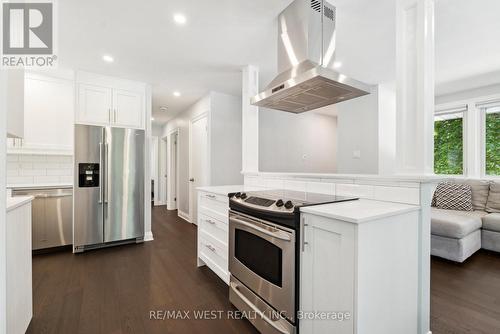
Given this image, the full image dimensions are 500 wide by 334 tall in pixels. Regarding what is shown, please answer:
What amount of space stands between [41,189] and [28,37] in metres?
1.82

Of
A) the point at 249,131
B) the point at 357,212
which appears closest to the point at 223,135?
the point at 249,131

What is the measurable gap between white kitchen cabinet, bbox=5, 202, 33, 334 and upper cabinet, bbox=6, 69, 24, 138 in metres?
0.46

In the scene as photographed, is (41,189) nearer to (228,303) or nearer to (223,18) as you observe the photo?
(228,303)

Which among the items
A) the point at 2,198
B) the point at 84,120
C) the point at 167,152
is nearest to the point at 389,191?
the point at 2,198

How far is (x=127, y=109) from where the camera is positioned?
11.4 ft

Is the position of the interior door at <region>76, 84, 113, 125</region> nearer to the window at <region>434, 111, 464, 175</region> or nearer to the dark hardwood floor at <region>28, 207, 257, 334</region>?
the dark hardwood floor at <region>28, 207, 257, 334</region>

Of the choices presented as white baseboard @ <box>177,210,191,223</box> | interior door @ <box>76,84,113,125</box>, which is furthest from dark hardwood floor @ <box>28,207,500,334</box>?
interior door @ <box>76,84,113,125</box>

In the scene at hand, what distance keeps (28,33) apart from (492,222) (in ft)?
18.4

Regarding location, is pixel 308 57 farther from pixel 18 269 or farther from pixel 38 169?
pixel 38 169

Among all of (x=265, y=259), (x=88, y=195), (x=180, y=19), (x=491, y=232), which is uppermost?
(x=180, y=19)

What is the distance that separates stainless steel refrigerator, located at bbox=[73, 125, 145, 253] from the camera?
3.08 m

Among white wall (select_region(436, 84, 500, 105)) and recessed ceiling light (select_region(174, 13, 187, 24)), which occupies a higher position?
recessed ceiling light (select_region(174, 13, 187, 24))

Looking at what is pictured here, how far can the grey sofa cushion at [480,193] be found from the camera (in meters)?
3.40

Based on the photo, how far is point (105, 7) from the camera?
192 cm
